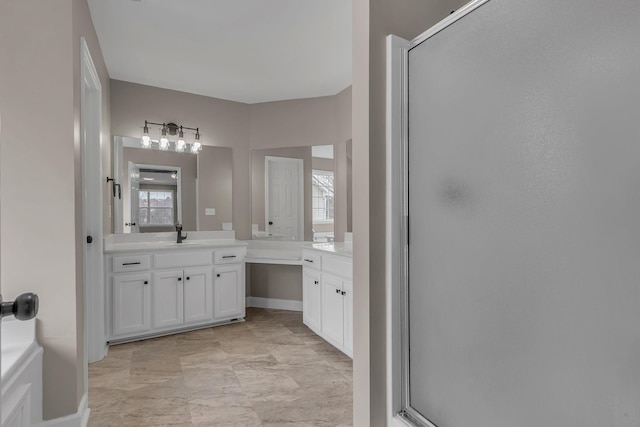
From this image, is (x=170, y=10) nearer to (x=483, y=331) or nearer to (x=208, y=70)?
(x=208, y=70)

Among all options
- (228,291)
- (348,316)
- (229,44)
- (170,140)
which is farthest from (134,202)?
(348,316)

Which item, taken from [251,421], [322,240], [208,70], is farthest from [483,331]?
[208,70]

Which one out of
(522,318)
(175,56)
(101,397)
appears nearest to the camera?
(522,318)

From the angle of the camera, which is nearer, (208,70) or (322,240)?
(208,70)

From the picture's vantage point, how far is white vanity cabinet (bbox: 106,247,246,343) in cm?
301

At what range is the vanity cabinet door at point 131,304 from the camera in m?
2.99

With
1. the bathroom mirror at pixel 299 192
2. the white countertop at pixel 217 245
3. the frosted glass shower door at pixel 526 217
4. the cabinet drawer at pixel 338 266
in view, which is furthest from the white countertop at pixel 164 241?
the frosted glass shower door at pixel 526 217

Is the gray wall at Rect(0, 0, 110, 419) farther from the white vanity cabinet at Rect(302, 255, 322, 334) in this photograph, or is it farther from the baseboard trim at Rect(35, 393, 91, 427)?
the white vanity cabinet at Rect(302, 255, 322, 334)

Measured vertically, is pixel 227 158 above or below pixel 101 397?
above

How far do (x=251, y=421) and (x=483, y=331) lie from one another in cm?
145

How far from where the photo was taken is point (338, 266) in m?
2.76

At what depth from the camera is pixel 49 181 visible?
1.71 metres

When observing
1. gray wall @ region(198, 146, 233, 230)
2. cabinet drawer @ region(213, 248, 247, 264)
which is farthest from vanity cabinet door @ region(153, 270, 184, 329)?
gray wall @ region(198, 146, 233, 230)

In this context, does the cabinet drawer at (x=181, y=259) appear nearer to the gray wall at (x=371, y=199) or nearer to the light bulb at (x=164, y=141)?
the light bulb at (x=164, y=141)
